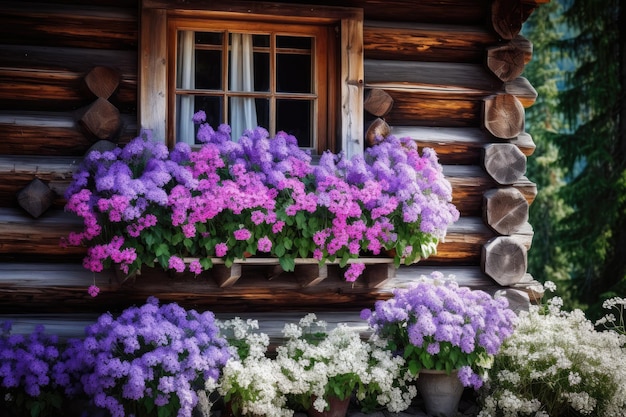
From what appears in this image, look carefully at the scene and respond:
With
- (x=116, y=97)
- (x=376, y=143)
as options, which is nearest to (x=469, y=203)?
(x=376, y=143)

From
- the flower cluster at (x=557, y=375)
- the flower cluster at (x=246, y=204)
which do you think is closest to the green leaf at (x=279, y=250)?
the flower cluster at (x=246, y=204)

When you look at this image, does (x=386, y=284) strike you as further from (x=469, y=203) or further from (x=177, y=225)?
(x=177, y=225)

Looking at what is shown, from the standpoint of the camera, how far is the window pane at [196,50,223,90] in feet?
19.8

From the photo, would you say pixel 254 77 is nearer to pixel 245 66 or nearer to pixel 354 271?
pixel 245 66

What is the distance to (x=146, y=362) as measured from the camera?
16.0 feet

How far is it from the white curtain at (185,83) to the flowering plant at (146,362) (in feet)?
4.53

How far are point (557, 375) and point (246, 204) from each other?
2.49 metres

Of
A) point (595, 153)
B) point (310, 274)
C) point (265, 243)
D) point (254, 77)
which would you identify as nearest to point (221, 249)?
point (265, 243)

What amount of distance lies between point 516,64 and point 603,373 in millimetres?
2426

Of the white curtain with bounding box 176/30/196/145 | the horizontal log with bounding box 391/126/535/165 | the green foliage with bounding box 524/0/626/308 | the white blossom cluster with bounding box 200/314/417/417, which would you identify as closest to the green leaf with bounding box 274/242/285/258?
the white blossom cluster with bounding box 200/314/417/417

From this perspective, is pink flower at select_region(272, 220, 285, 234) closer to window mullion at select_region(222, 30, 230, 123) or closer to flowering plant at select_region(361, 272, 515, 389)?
flowering plant at select_region(361, 272, 515, 389)

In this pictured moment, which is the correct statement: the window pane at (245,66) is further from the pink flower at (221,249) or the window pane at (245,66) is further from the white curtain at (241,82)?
the pink flower at (221,249)

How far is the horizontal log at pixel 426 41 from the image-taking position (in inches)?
247

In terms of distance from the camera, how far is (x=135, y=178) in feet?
17.9
